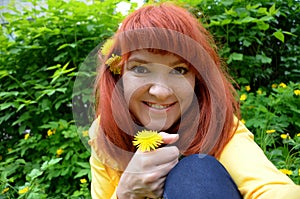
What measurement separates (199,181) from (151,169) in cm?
12

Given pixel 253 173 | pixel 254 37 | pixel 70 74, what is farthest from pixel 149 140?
pixel 254 37

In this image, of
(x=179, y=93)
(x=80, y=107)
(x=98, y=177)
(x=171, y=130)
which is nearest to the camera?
(x=179, y=93)

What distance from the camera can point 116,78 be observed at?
3.39ft

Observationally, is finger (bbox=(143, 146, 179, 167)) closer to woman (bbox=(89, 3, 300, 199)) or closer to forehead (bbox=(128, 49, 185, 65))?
woman (bbox=(89, 3, 300, 199))

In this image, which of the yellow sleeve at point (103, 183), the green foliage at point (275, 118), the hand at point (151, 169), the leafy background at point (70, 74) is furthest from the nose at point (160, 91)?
the leafy background at point (70, 74)

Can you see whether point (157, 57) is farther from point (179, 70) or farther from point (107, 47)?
point (107, 47)

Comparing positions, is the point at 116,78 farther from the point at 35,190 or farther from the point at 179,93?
the point at 35,190

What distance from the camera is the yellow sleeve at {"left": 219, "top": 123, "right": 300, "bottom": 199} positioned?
70cm

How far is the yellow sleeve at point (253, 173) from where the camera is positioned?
702mm

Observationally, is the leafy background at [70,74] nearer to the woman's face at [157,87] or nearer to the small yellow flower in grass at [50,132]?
the small yellow flower in grass at [50,132]

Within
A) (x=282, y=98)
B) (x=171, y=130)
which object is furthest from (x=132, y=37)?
(x=282, y=98)

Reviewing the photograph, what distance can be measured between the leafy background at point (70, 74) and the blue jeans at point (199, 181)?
0.90 meters

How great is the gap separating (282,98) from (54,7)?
138 centimetres

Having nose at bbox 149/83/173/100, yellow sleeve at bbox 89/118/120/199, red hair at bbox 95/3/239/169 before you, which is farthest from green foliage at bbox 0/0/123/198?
nose at bbox 149/83/173/100
